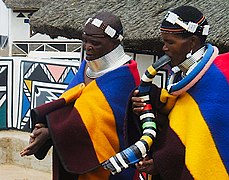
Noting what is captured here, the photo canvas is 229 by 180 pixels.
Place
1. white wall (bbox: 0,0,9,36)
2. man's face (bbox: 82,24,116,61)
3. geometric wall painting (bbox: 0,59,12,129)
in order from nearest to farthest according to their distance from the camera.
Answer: man's face (bbox: 82,24,116,61)
geometric wall painting (bbox: 0,59,12,129)
white wall (bbox: 0,0,9,36)

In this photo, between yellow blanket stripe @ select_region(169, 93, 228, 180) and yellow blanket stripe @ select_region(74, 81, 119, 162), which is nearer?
yellow blanket stripe @ select_region(169, 93, 228, 180)

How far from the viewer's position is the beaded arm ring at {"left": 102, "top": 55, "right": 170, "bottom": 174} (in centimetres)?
273

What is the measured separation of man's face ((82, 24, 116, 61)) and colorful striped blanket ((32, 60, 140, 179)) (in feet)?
0.41

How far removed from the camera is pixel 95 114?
10.8 feet

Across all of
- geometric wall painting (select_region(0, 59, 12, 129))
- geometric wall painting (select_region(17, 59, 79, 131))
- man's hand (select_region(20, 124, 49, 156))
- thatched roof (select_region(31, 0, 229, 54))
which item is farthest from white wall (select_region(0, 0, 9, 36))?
man's hand (select_region(20, 124, 49, 156))

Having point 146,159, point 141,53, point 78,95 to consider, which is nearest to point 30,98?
point 141,53

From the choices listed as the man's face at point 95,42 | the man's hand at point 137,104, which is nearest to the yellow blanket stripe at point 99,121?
the man's face at point 95,42

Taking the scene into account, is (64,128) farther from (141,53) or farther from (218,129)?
(141,53)

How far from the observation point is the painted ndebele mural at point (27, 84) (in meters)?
7.22

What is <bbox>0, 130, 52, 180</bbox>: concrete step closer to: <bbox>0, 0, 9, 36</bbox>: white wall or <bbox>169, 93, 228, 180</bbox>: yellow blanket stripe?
<bbox>169, 93, 228, 180</bbox>: yellow blanket stripe

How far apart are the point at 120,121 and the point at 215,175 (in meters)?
0.83

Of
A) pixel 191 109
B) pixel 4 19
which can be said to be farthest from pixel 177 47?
pixel 4 19

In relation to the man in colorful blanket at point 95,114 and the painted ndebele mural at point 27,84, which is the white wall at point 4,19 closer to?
the painted ndebele mural at point 27,84

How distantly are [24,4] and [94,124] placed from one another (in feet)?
60.4
